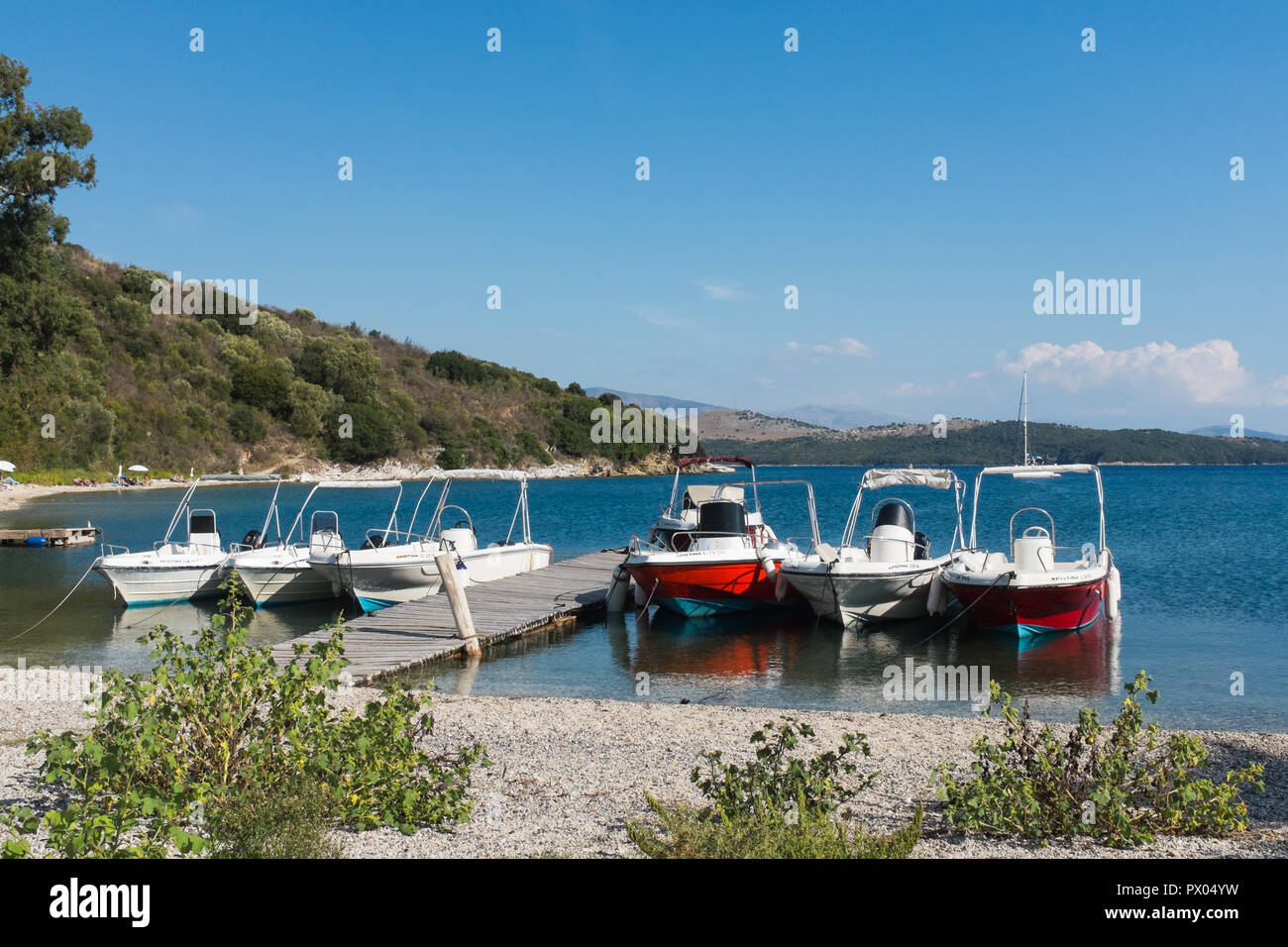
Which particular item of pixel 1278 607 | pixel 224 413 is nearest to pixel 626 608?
pixel 1278 607

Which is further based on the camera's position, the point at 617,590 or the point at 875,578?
the point at 617,590

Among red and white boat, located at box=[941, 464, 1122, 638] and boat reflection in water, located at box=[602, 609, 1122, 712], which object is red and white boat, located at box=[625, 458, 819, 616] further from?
red and white boat, located at box=[941, 464, 1122, 638]

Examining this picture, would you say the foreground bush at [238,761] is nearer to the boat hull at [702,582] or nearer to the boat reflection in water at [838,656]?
the boat reflection in water at [838,656]

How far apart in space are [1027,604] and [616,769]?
11425mm

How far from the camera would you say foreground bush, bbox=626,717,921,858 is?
5.03 meters

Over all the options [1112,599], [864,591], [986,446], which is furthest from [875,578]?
[986,446]

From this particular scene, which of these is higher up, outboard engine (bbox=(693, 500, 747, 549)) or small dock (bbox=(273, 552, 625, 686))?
outboard engine (bbox=(693, 500, 747, 549))

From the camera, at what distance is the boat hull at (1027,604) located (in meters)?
17.1

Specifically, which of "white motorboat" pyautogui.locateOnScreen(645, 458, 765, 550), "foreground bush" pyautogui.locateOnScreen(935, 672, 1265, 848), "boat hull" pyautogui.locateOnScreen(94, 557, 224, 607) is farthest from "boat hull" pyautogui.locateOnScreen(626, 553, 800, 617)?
"foreground bush" pyautogui.locateOnScreen(935, 672, 1265, 848)

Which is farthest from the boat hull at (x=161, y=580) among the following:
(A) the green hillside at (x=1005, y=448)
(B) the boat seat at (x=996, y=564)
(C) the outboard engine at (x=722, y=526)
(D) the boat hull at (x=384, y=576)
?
(A) the green hillside at (x=1005, y=448)

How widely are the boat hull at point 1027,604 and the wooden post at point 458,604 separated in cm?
894

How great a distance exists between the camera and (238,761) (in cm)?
638

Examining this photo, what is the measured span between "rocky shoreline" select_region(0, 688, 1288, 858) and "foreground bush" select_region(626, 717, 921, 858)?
45 centimetres

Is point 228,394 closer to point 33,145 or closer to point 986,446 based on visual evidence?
point 33,145
